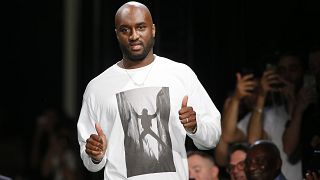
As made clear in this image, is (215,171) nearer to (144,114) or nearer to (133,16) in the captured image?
(144,114)

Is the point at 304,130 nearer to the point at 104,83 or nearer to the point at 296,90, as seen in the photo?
the point at 296,90

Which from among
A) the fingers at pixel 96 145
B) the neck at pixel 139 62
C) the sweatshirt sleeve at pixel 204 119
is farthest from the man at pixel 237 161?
the fingers at pixel 96 145

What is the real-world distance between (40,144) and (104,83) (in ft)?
9.12

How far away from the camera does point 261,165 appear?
16.7 ft

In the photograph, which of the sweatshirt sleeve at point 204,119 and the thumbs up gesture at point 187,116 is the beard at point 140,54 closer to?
the sweatshirt sleeve at point 204,119

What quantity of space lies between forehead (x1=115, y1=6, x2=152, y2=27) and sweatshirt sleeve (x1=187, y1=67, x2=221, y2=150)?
0.30 metres

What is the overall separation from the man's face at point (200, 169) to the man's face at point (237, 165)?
3.0 inches

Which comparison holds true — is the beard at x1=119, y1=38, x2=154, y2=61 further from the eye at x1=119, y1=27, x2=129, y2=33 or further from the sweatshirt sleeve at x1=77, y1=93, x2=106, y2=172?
the sweatshirt sleeve at x1=77, y1=93, x2=106, y2=172

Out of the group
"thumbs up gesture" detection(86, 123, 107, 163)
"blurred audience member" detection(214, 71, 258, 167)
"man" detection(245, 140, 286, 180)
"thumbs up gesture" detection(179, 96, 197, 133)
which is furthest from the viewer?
"blurred audience member" detection(214, 71, 258, 167)

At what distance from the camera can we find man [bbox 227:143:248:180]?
521 cm

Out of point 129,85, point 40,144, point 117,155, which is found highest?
point 129,85

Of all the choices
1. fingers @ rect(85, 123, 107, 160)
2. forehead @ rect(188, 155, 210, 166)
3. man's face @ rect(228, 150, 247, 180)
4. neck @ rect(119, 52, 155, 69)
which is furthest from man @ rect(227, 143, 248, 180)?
fingers @ rect(85, 123, 107, 160)

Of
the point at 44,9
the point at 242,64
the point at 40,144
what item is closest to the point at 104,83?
the point at 242,64

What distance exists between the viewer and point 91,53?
21.3ft
